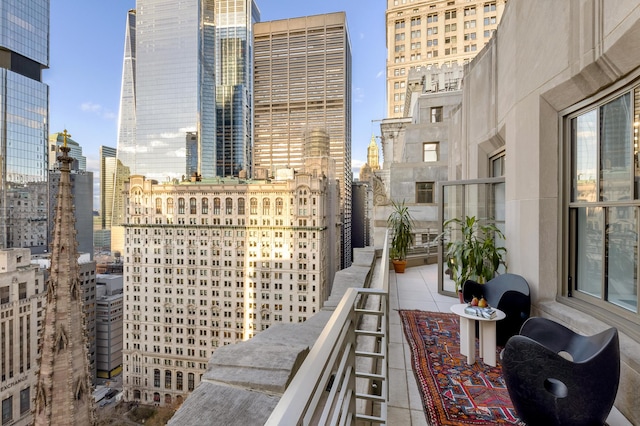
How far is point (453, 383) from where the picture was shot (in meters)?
2.63

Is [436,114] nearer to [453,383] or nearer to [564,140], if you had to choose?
[564,140]

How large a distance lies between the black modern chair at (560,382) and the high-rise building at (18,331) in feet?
97.5

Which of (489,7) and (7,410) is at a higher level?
(489,7)

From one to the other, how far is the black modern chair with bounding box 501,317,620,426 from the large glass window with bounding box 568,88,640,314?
104cm

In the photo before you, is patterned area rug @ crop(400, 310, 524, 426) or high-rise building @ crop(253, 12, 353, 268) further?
high-rise building @ crop(253, 12, 353, 268)

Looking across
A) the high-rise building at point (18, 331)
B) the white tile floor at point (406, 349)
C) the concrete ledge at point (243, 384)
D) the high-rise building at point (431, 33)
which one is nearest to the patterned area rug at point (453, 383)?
the white tile floor at point (406, 349)

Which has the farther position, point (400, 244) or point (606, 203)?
point (400, 244)

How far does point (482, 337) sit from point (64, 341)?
1076cm

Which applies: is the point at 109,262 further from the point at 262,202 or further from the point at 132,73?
the point at 132,73

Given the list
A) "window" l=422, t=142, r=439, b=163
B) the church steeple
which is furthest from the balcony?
the church steeple

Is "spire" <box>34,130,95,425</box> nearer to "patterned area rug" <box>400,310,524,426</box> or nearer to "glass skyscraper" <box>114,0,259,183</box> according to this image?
"patterned area rug" <box>400,310,524,426</box>

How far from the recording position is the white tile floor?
2170 mm

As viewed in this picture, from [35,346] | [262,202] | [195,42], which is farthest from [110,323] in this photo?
[195,42]

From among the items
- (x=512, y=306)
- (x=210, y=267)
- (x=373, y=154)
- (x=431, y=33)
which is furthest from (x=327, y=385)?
(x=373, y=154)
